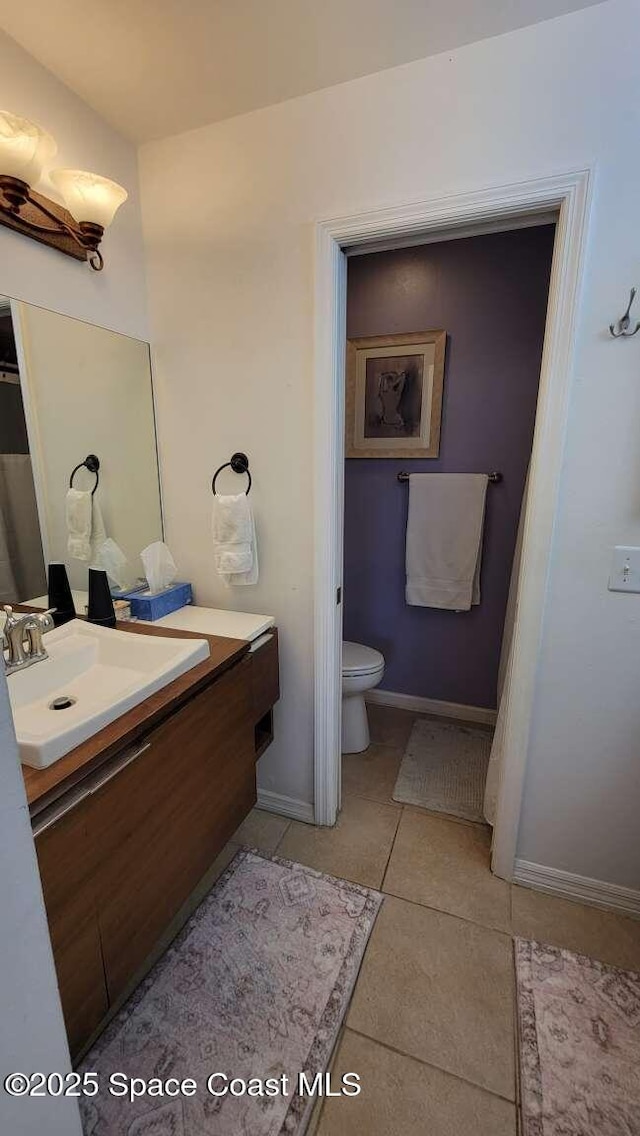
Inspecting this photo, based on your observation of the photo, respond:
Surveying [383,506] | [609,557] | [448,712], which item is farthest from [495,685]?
[609,557]

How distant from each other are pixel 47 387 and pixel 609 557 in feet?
5.58

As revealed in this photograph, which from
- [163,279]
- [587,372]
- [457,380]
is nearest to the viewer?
[587,372]

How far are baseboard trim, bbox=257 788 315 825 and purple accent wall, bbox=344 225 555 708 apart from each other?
3.29 feet

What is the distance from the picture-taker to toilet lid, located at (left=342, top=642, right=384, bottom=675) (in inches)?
80.4

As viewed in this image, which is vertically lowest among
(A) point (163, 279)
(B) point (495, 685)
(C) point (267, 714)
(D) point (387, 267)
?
(B) point (495, 685)

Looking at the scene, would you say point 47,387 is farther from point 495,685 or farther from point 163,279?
point 495,685

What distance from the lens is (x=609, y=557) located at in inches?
49.5

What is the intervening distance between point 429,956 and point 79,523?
1.69m

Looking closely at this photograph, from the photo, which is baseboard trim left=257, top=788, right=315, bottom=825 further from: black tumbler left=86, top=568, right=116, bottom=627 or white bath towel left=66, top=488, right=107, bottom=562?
white bath towel left=66, top=488, right=107, bottom=562

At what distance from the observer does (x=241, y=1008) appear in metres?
1.17

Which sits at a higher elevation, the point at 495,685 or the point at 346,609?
the point at 346,609

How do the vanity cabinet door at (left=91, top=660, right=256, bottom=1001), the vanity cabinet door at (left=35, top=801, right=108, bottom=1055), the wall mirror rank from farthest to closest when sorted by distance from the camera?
the wall mirror < the vanity cabinet door at (left=91, top=660, right=256, bottom=1001) < the vanity cabinet door at (left=35, top=801, right=108, bottom=1055)

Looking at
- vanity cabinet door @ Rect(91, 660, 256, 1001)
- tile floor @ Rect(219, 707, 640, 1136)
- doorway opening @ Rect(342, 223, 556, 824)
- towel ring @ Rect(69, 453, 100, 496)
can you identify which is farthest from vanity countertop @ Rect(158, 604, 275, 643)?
tile floor @ Rect(219, 707, 640, 1136)

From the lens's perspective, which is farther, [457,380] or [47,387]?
[457,380]
